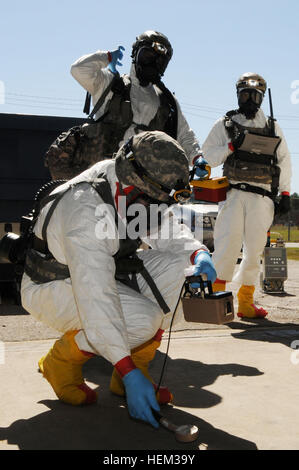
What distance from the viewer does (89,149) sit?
3.38 meters

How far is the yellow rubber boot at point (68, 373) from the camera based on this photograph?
240 centimetres

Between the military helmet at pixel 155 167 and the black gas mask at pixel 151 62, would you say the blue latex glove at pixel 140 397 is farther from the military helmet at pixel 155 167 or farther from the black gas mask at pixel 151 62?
the black gas mask at pixel 151 62

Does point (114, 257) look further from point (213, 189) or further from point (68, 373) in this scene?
point (213, 189)

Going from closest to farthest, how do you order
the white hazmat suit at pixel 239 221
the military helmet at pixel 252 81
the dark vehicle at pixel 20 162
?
1. the military helmet at pixel 252 81
2. the white hazmat suit at pixel 239 221
3. the dark vehicle at pixel 20 162

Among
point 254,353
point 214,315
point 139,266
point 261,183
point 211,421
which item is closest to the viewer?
point 211,421

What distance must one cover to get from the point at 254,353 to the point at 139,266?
107 centimetres

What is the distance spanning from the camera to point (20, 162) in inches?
199

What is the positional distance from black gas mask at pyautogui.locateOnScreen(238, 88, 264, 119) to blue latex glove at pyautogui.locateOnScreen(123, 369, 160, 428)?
3.13m

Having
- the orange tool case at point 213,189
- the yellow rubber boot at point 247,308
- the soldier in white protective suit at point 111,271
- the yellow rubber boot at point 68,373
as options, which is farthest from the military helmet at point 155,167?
the yellow rubber boot at point 247,308

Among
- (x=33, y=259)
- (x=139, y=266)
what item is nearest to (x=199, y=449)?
(x=139, y=266)

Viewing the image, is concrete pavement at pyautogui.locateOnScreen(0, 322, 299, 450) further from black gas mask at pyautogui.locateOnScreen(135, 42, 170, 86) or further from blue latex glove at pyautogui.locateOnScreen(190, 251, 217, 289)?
black gas mask at pyautogui.locateOnScreen(135, 42, 170, 86)

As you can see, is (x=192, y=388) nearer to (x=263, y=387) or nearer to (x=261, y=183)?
(x=263, y=387)

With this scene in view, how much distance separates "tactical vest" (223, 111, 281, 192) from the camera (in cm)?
451

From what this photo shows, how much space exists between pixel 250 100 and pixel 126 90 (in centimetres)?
150
